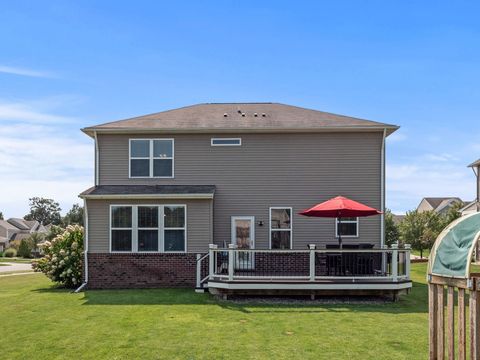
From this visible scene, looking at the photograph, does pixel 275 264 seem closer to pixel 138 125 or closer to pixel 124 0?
pixel 138 125

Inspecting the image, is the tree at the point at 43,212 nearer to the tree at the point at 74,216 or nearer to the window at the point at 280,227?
the tree at the point at 74,216

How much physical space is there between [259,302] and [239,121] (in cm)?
680

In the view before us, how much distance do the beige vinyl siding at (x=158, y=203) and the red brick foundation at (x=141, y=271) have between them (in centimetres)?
38

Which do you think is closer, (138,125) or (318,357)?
(318,357)

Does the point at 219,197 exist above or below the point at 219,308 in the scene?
above

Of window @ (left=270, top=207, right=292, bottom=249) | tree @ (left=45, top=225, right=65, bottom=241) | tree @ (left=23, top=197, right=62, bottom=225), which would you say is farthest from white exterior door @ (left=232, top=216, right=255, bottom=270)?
tree @ (left=23, top=197, right=62, bottom=225)

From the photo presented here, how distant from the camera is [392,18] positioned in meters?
12.9

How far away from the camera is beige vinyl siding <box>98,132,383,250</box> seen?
53.6ft

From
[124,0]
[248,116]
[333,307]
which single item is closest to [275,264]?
[333,307]

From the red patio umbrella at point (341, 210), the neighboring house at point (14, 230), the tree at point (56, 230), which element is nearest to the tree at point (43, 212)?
the neighboring house at point (14, 230)

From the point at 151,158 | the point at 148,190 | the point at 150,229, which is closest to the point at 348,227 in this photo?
the point at 150,229

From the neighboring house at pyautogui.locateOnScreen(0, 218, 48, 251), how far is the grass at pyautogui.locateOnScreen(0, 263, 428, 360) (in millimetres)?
63619

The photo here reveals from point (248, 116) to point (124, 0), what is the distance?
249 inches

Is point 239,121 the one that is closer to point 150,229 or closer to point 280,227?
point 280,227
